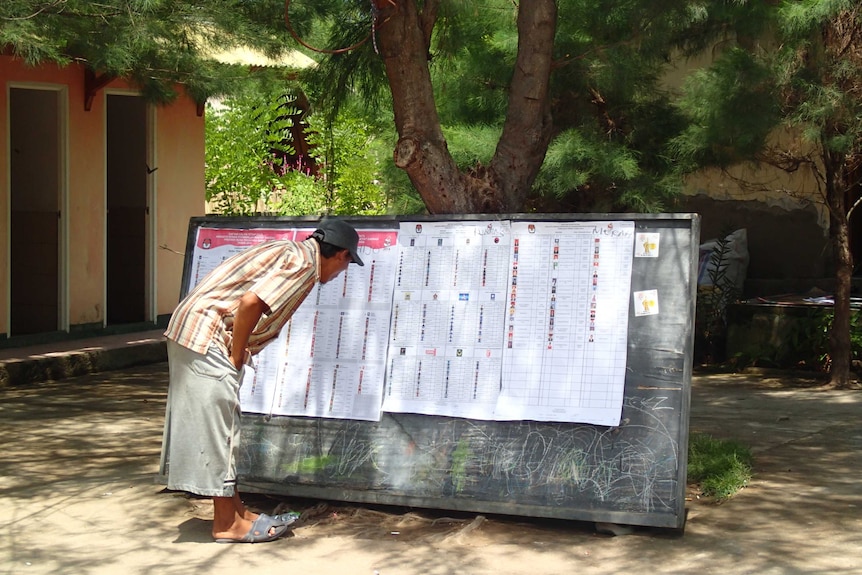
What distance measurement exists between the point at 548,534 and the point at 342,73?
3.39 m

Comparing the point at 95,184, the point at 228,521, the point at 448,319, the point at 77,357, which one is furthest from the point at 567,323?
the point at 95,184

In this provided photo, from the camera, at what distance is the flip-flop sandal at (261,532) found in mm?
4902

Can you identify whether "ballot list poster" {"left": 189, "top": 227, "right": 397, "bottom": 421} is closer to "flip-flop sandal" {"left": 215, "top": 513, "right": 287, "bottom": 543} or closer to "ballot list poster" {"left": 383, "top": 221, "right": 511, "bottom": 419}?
"ballot list poster" {"left": 383, "top": 221, "right": 511, "bottom": 419}

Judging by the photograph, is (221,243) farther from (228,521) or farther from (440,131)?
(228,521)

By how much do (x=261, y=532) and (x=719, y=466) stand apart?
246cm

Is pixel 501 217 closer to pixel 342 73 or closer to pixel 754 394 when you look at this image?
pixel 342 73

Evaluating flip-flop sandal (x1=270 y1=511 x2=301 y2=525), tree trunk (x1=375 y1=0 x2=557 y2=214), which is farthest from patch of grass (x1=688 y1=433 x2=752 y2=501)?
flip-flop sandal (x1=270 y1=511 x2=301 y2=525)

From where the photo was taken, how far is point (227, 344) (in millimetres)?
4820

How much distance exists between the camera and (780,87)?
24.3 feet

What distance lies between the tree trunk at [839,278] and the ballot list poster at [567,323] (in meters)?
4.38

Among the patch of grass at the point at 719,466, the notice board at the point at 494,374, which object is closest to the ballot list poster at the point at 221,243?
the notice board at the point at 494,374

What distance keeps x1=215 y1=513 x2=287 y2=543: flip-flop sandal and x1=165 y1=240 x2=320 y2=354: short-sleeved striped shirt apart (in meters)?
0.80

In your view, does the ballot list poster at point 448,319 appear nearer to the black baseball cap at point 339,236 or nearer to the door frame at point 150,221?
Answer: the black baseball cap at point 339,236

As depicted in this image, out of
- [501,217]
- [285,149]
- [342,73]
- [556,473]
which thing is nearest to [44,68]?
[342,73]
